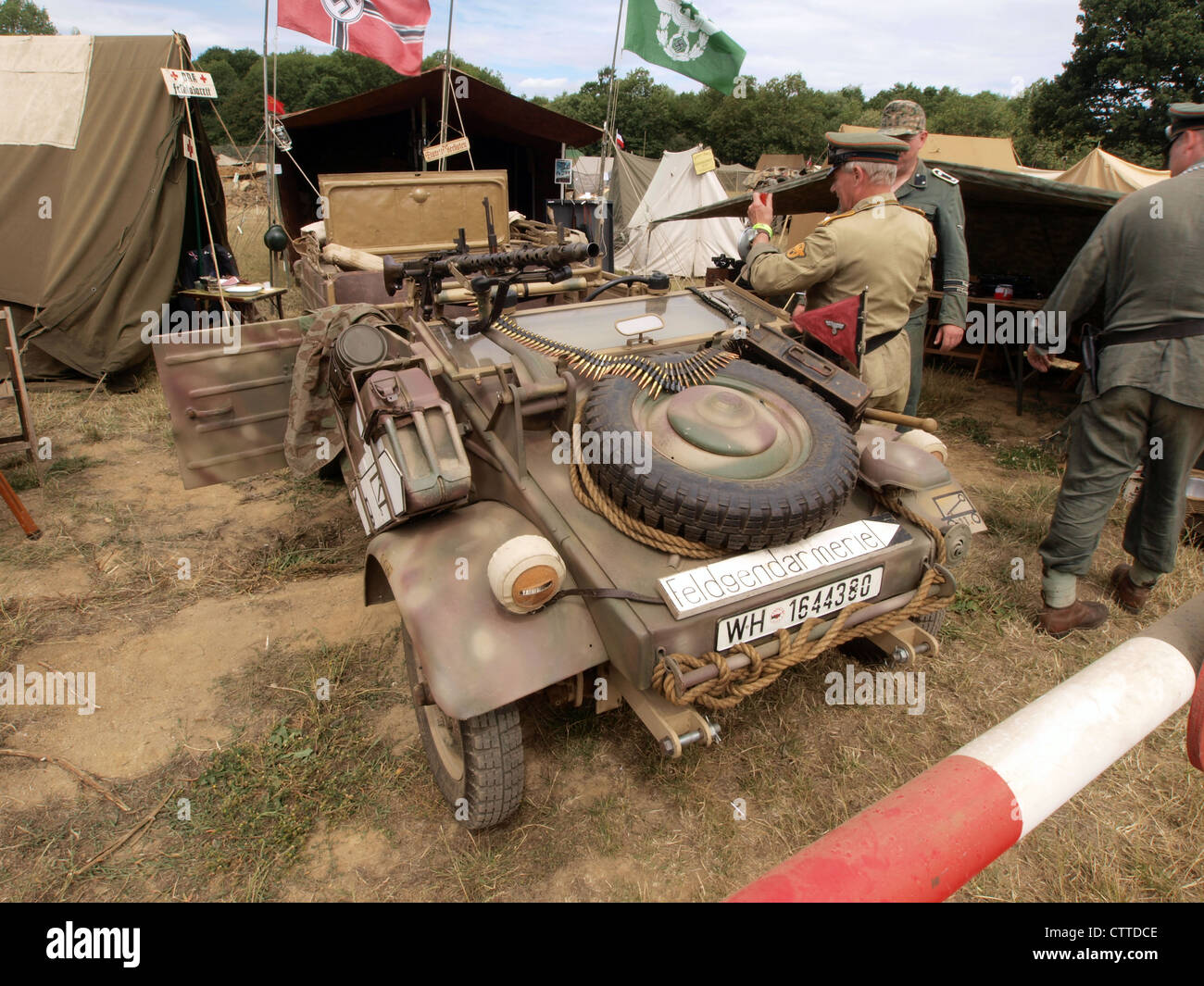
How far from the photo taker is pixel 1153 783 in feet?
9.21

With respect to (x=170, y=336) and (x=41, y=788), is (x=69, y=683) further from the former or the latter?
(x=170, y=336)

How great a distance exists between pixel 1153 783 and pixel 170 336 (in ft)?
15.6

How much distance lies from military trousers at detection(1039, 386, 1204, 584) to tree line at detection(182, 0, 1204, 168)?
28.4 ft

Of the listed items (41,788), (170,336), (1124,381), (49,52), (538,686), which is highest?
(49,52)

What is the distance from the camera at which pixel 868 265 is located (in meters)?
3.56

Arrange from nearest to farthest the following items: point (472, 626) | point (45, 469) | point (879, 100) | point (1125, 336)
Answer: point (472, 626) → point (1125, 336) → point (45, 469) → point (879, 100)

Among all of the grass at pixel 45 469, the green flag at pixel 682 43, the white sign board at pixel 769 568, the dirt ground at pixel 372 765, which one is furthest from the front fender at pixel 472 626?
the green flag at pixel 682 43

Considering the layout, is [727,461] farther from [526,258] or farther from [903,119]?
[903,119]

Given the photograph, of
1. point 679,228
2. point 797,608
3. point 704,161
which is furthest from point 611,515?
point 679,228
